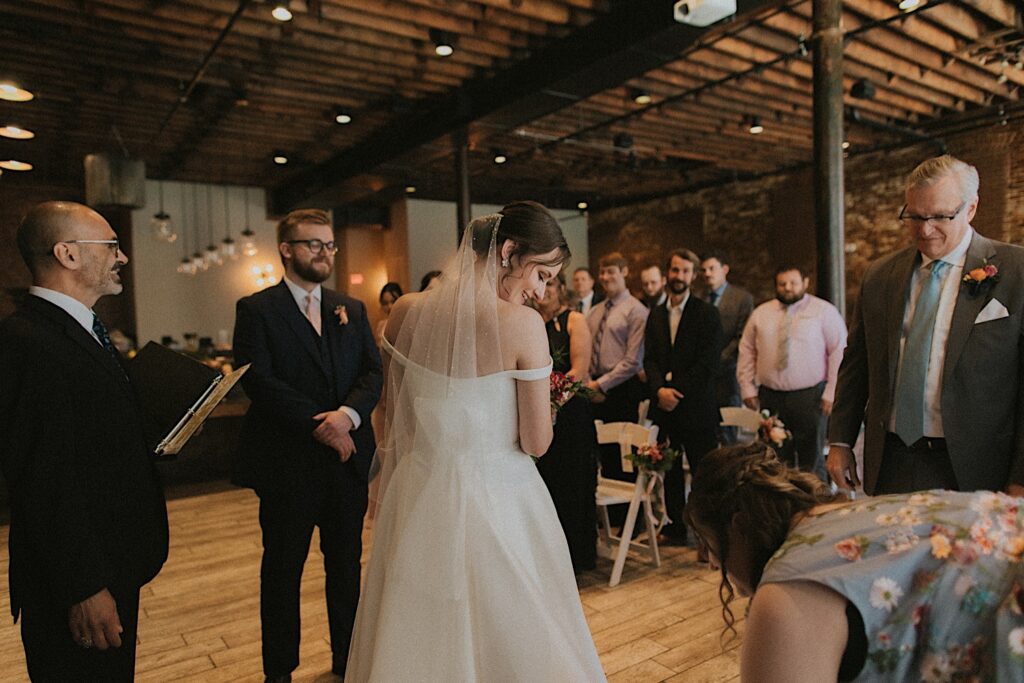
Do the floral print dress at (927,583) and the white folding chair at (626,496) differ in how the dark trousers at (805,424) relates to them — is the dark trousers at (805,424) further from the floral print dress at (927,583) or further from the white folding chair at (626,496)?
the floral print dress at (927,583)

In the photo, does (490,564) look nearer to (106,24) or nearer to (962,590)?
(962,590)

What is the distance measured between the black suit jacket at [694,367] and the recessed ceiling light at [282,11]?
3427 mm

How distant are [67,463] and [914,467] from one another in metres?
2.37

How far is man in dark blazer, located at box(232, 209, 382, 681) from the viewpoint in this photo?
102 inches

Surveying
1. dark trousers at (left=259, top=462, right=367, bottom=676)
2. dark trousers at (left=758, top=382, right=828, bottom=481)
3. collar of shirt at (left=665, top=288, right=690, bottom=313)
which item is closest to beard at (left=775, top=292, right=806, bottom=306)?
dark trousers at (left=758, top=382, right=828, bottom=481)

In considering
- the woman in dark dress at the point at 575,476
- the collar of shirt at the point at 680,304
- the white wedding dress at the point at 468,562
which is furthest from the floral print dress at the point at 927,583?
the collar of shirt at the point at 680,304

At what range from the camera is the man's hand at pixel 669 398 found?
439cm

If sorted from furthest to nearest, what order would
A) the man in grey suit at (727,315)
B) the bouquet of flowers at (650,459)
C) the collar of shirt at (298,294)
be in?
the man in grey suit at (727,315), the bouquet of flowers at (650,459), the collar of shirt at (298,294)

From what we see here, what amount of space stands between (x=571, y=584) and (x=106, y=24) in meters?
5.43

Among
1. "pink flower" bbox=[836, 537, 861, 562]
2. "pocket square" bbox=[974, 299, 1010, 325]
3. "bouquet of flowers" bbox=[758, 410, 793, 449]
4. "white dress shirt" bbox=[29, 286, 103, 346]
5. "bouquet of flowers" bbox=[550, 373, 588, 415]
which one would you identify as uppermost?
"white dress shirt" bbox=[29, 286, 103, 346]

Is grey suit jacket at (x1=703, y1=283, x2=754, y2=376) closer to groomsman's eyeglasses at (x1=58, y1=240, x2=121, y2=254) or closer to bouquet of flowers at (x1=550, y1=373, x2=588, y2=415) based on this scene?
bouquet of flowers at (x1=550, y1=373, x2=588, y2=415)

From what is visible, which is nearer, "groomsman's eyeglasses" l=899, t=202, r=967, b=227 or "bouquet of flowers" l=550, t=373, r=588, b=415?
"groomsman's eyeglasses" l=899, t=202, r=967, b=227

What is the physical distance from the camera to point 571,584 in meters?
2.00

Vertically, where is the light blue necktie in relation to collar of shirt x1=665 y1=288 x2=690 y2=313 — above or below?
below
